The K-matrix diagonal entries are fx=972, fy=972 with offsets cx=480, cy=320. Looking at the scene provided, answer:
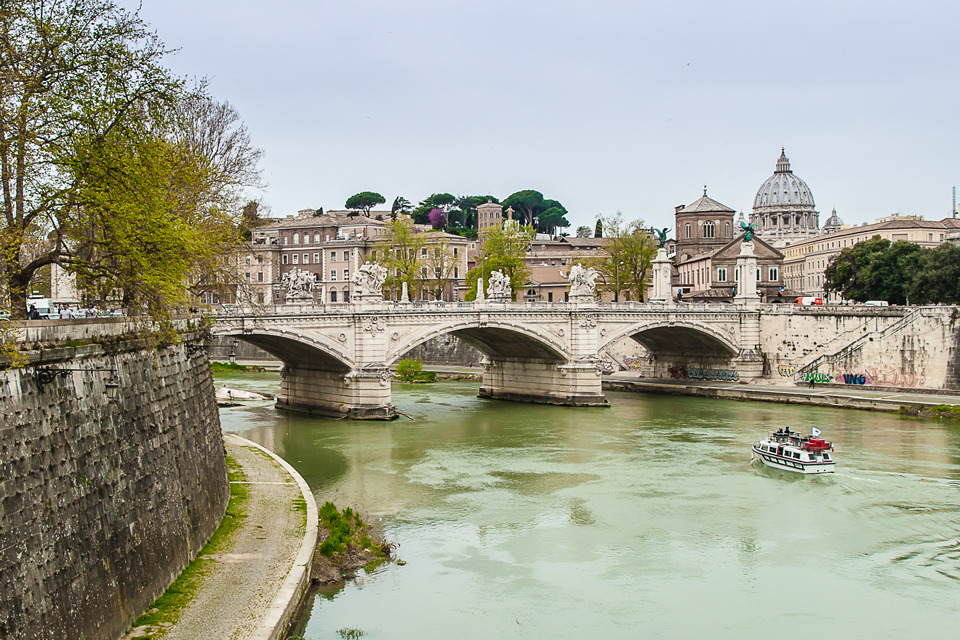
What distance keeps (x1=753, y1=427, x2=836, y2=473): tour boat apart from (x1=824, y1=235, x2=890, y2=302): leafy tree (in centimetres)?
3529

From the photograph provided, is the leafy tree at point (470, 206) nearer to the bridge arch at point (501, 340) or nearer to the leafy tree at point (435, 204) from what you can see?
the leafy tree at point (435, 204)

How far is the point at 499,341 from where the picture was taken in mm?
44562

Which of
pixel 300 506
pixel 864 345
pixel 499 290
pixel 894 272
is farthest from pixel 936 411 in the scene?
pixel 300 506

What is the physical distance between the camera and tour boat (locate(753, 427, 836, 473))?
2566 cm

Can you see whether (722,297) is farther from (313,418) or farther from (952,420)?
(313,418)

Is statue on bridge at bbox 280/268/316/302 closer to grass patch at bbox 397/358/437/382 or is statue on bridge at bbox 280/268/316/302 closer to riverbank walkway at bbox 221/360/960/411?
grass patch at bbox 397/358/437/382

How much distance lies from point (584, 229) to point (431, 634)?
110 meters

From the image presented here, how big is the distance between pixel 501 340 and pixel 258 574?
99.5ft

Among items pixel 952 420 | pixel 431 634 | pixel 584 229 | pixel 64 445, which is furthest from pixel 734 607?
pixel 584 229

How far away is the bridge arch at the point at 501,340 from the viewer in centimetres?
3809

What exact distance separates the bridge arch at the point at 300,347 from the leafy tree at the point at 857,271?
36.2 meters

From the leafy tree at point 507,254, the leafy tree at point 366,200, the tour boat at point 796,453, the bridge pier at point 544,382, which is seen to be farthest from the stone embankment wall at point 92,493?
the leafy tree at point 366,200

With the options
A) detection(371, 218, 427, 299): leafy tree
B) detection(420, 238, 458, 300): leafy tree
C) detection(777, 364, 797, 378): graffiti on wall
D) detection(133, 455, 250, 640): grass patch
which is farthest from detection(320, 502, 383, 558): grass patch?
detection(420, 238, 458, 300): leafy tree

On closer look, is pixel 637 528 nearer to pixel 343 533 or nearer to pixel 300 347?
pixel 343 533
